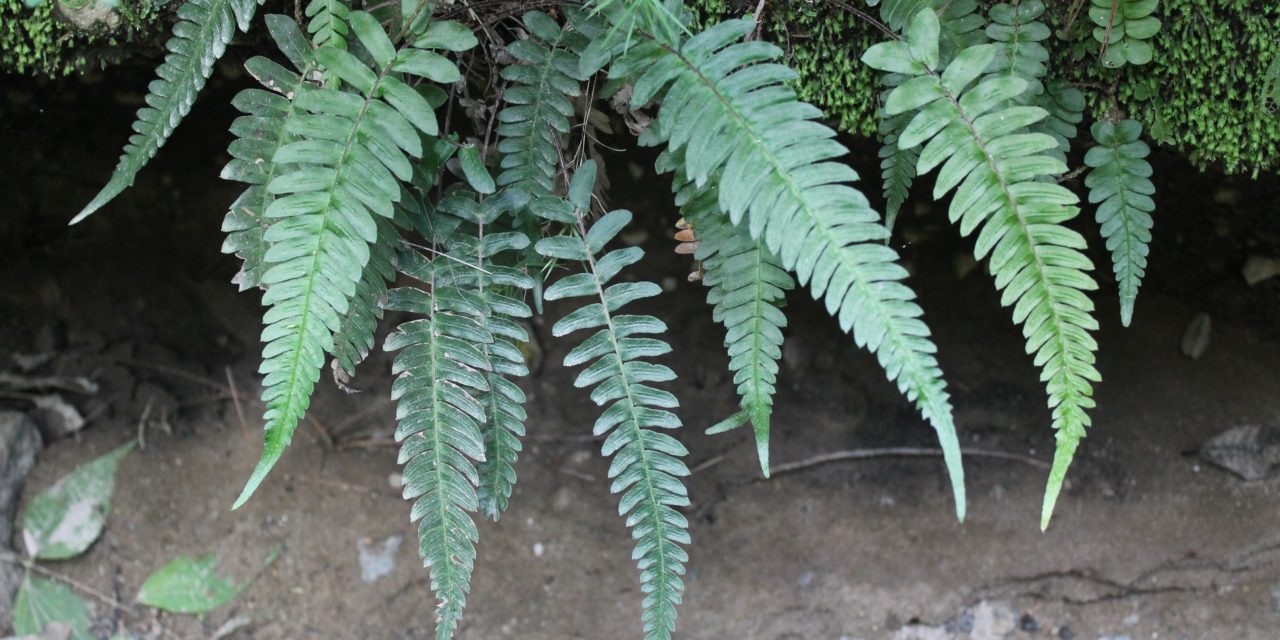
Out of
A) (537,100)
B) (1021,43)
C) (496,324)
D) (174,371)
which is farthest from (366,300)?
(174,371)

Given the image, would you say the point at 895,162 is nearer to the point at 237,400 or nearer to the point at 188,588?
the point at 237,400

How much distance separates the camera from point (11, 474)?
2.30 metres

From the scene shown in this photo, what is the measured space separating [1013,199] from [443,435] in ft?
2.93

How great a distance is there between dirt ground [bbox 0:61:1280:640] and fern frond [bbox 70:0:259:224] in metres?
0.80

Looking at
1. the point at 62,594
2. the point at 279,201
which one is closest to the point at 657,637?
the point at 279,201

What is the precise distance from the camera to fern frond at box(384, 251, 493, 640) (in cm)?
142

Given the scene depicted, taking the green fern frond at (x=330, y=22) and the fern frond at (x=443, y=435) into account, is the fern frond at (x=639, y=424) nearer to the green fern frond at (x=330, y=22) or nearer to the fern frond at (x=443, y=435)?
the fern frond at (x=443, y=435)

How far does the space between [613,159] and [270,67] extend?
1089 mm

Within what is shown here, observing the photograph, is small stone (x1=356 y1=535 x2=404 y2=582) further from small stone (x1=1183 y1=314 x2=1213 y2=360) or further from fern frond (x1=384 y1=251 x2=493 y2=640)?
small stone (x1=1183 y1=314 x2=1213 y2=360)

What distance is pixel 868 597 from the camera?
2209 mm

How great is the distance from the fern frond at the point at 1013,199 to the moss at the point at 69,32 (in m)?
1.17

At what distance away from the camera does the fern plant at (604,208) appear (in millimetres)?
1249

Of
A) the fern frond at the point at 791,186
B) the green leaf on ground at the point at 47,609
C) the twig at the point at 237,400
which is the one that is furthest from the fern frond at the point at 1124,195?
the green leaf on ground at the point at 47,609

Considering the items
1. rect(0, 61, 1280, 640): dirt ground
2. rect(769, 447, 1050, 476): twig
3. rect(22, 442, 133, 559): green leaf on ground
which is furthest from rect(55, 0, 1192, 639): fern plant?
rect(22, 442, 133, 559): green leaf on ground
